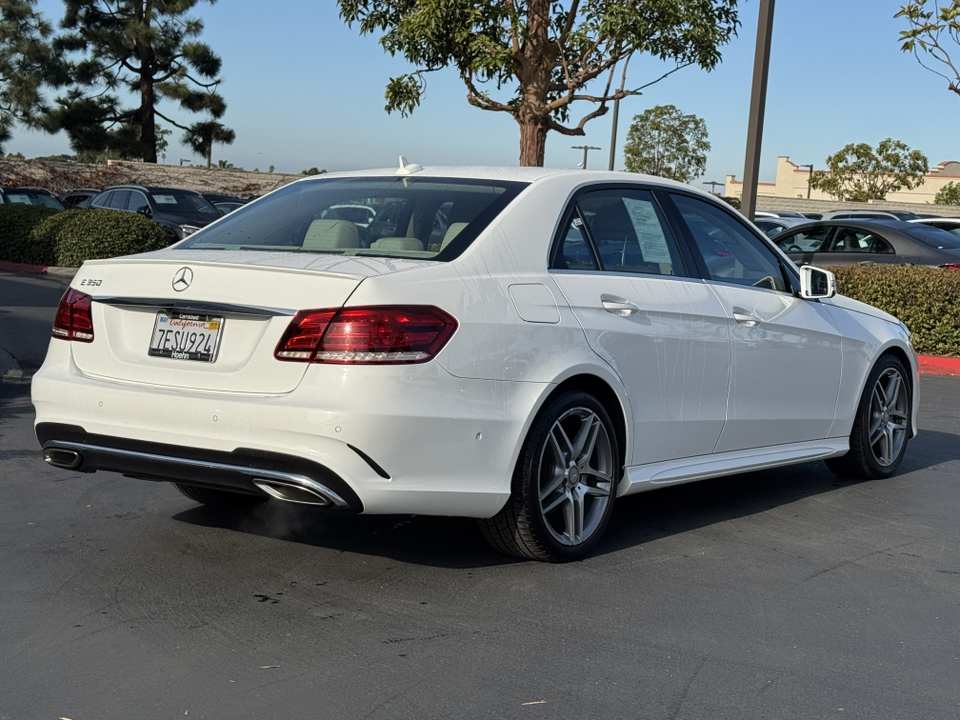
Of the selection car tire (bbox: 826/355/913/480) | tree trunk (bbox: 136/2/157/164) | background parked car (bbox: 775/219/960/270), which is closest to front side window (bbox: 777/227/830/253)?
background parked car (bbox: 775/219/960/270)

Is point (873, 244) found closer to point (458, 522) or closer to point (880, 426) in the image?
point (880, 426)

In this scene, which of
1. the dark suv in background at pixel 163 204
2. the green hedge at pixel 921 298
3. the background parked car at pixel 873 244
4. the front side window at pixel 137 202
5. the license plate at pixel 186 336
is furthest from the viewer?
the front side window at pixel 137 202

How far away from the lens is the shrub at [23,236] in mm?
21922

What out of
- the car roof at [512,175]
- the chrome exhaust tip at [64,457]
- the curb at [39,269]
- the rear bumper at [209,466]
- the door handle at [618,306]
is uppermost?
the car roof at [512,175]

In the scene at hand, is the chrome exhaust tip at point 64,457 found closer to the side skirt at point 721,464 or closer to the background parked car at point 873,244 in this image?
the side skirt at point 721,464

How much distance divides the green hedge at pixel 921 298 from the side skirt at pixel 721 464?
286 inches

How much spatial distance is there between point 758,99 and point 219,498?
10850 mm

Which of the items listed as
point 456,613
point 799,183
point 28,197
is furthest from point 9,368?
point 799,183

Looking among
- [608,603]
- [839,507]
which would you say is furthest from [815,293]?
[608,603]

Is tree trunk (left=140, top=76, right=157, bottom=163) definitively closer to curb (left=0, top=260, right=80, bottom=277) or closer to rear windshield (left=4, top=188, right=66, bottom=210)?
rear windshield (left=4, top=188, right=66, bottom=210)

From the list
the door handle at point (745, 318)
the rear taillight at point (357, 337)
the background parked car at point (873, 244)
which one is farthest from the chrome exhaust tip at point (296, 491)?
the background parked car at point (873, 244)

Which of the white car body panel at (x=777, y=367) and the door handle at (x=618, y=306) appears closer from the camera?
the door handle at (x=618, y=306)

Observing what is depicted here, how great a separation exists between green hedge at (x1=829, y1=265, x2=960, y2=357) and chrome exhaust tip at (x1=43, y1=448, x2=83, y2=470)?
10.8 metres

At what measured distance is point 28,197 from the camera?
28.1 m
